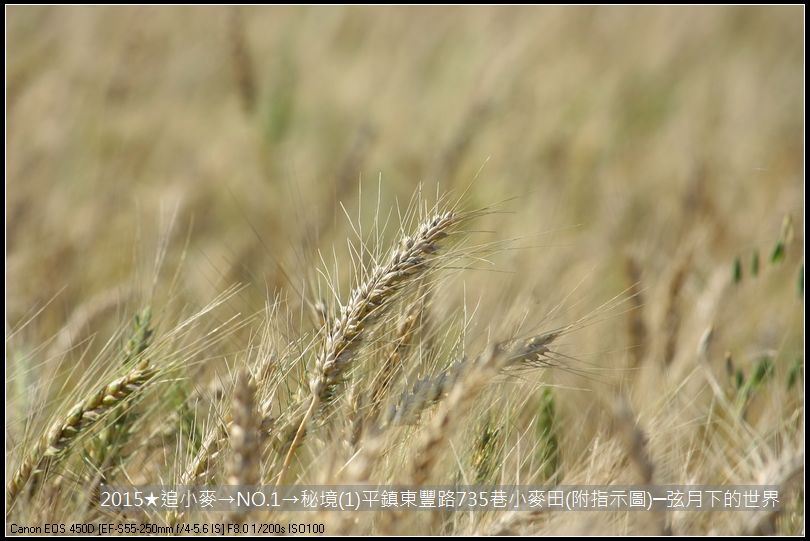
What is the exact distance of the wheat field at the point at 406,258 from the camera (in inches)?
40.6

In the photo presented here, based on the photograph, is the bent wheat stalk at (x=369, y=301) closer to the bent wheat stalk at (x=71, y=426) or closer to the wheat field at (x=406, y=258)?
the wheat field at (x=406, y=258)

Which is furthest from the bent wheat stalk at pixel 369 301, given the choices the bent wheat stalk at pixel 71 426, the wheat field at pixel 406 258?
the bent wheat stalk at pixel 71 426

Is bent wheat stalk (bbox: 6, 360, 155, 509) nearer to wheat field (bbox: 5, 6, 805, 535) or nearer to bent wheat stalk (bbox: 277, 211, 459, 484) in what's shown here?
wheat field (bbox: 5, 6, 805, 535)

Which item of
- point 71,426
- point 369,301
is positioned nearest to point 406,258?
point 369,301

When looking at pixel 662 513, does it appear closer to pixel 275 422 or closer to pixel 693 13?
pixel 275 422

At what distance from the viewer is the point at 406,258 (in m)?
Result: 1.01

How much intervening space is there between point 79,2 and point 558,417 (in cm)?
368

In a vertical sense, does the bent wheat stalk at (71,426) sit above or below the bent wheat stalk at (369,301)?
below

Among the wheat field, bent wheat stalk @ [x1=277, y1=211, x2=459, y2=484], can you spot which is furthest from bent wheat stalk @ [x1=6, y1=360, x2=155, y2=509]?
bent wheat stalk @ [x1=277, y1=211, x2=459, y2=484]

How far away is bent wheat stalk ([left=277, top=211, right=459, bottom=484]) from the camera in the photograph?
3.29ft

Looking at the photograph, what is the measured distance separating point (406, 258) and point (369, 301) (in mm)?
74

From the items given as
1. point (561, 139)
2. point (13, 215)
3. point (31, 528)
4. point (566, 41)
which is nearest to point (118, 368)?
point (31, 528)

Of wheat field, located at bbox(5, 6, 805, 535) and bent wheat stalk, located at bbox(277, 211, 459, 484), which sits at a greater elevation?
bent wheat stalk, located at bbox(277, 211, 459, 484)

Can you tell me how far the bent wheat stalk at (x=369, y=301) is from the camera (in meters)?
1.00
